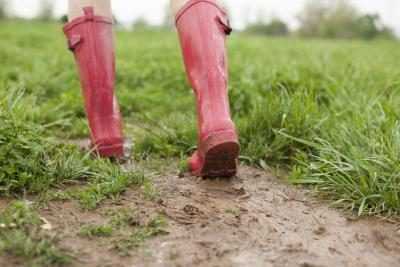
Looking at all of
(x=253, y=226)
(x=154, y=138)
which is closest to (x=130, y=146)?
(x=154, y=138)

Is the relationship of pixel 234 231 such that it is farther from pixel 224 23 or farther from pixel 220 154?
pixel 224 23

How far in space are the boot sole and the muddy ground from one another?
0.13 ft

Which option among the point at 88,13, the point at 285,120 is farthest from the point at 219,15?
the point at 285,120

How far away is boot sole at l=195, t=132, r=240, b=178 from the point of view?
187cm

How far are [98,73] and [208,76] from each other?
0.44 meters

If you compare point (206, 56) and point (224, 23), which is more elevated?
point (224, 23)

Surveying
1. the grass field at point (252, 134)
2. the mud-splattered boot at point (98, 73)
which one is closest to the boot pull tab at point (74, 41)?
the mud-splattered boot at point (98, 73)

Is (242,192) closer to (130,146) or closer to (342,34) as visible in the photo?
(130,146)

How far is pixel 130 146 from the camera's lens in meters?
2.56

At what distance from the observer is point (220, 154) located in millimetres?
1917

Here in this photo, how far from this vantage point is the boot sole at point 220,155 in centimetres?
187

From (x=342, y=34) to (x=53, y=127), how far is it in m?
18.4

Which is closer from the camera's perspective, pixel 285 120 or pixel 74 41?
pixel 74 41

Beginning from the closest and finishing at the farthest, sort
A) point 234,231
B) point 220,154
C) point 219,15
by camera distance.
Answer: point 234,231
point 220,154
point 219,15
